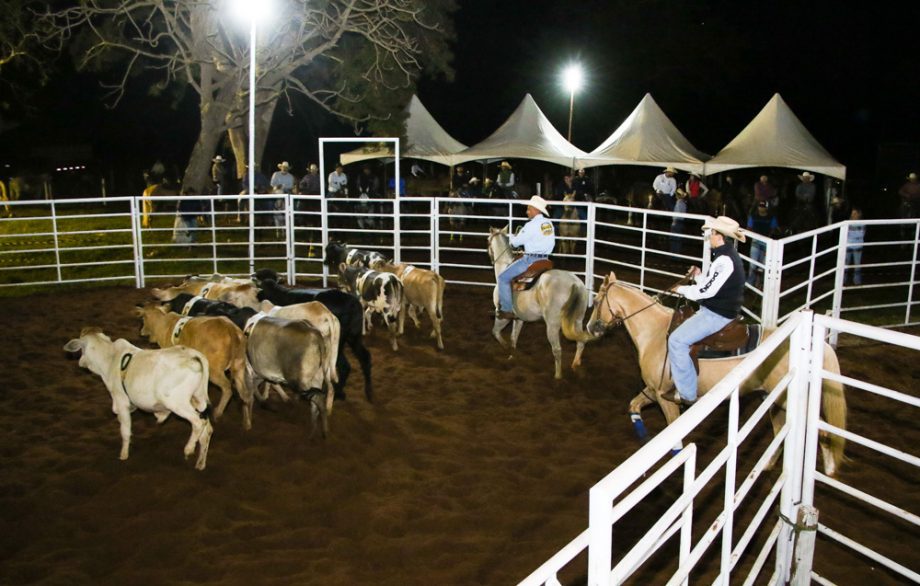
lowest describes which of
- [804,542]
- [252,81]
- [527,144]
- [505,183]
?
[804,542]

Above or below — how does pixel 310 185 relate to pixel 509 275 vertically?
above

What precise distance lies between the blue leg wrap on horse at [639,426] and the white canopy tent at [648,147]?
12740 mm

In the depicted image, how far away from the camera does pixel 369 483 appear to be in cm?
572

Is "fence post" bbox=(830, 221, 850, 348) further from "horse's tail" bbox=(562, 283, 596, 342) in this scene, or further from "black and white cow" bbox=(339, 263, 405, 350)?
"black and white cow" bbox=(339, 263, 405, 350)

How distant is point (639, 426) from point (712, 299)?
135 cm

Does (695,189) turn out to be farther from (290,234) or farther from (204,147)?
(204,147)

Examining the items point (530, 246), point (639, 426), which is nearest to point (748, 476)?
point (639, 426)

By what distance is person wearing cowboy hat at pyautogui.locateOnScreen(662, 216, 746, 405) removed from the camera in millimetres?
5648

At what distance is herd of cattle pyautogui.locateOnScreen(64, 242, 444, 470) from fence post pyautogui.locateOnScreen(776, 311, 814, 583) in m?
3.84

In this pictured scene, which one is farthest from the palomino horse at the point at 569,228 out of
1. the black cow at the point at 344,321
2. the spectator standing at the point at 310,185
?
the black cow at the point at 344,321

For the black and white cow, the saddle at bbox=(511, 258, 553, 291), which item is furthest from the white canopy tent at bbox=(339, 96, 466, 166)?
the saddle at bbox=(511, 258, 553, 291)

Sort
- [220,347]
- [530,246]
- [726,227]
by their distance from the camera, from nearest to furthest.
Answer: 1. [726,227]
2. [220,347]
3. [530,246]

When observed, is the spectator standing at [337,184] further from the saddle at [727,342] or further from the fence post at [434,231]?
the saddle at [727,342]

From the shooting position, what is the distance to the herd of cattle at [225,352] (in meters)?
5.84
